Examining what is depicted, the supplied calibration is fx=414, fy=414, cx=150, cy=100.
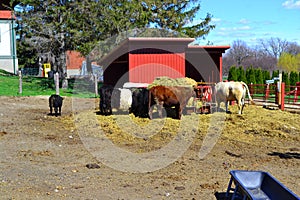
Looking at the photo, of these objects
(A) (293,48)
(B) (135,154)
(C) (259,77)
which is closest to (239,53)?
(A) (293,48)

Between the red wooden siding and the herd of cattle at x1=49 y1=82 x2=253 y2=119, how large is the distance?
329 cm

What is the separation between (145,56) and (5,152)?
30.8ft

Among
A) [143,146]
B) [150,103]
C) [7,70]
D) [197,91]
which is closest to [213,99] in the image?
[197,91]

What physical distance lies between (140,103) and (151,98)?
0.59 m

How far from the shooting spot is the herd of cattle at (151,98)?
42.2 ft

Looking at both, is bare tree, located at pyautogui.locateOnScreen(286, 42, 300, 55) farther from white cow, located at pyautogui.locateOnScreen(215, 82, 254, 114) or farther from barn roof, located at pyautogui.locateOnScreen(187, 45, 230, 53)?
white cow, located at pyautogui.locateOnScreen(215, 82, 254, 114)

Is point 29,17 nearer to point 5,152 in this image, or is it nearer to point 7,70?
point 7,70

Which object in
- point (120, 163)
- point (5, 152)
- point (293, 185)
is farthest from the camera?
point (5, 152)

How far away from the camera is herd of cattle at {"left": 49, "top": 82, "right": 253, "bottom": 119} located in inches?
507

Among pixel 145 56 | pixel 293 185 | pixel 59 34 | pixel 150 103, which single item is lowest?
pixel 293 185

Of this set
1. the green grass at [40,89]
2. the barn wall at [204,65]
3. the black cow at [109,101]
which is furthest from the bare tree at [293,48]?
the black cow at [109,101]

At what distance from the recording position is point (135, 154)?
28.8 feet

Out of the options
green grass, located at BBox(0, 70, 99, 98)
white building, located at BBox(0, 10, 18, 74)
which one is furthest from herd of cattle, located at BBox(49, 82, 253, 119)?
white building, located at BBox(0, 10, 18, 74)

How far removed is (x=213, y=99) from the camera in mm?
16797
